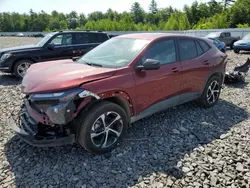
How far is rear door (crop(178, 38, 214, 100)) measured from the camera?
177 inches

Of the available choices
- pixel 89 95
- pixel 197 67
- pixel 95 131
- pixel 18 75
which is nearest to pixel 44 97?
pixel 89 95

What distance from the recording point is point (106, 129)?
3.40 m

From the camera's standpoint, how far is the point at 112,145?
3486 mm

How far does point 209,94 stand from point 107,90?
285cm

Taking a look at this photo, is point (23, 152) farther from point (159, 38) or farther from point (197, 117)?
point (197, 117)

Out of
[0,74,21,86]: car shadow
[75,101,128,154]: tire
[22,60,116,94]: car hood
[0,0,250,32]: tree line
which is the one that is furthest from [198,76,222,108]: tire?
[0,0,250,32]: tree line

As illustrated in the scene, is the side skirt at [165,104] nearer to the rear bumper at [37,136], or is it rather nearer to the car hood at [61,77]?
the car hood at [61,77]

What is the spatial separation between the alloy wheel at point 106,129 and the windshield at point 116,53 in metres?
0.80

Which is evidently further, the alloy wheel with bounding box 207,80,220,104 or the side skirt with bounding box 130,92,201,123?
the alloy wheel with bounding box 207,80,220,104

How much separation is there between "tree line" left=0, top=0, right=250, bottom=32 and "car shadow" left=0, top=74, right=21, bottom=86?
119 feet

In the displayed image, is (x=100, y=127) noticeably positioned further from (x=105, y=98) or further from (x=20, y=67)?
(x=20, y=67)

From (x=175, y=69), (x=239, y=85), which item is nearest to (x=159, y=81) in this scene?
(x=175, y=69)

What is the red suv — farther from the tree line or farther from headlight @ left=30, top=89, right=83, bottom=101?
the tree line

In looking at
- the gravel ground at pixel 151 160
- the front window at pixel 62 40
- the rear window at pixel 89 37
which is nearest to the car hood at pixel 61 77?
the gravel ground at pixel 151 160
